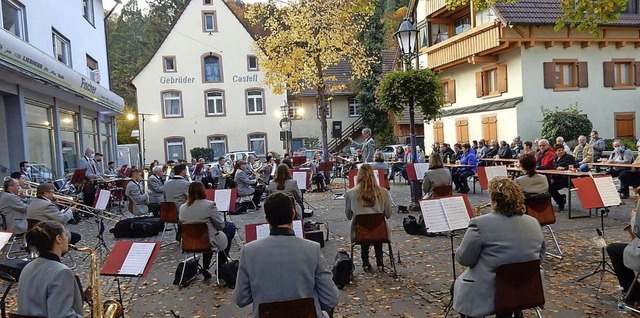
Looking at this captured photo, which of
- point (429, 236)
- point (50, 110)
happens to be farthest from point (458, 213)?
point (50, 110)

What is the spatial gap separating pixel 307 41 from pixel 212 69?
1634 cm

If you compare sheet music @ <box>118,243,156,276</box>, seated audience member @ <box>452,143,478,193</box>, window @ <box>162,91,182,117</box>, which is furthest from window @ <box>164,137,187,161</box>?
sheet music @ <box>118,243,156,276</box>

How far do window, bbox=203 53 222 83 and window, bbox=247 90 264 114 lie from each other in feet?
8.10

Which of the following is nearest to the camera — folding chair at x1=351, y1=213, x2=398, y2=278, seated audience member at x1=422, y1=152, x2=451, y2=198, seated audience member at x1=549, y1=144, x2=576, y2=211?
folding chair at x1=351, y1=213, x2=398, y2=278

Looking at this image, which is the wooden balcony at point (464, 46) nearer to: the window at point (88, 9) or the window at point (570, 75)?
the window at point (570, 75)

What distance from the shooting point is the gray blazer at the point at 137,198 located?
10578 mm

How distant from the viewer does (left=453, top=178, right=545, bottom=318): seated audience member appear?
12.0 feet

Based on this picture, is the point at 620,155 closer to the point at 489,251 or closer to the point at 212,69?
the point at 489,251

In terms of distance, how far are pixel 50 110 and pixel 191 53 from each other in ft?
63.1

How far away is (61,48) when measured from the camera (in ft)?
59.7

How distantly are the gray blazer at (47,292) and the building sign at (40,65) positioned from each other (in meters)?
7.48

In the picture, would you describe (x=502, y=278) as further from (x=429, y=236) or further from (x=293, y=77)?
(x=293, y=77)

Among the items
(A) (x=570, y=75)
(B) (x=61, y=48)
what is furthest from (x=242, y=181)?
(A) (x=570, y=75)

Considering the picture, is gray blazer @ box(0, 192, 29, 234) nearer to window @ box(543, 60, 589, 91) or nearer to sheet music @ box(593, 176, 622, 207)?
sheet music @ box(593, 176, 622, 207)
